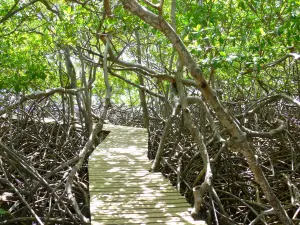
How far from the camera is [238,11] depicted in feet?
17.2

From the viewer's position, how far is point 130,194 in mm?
3131

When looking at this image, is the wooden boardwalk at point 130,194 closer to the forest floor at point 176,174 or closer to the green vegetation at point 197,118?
the green vegetation at point 197,118

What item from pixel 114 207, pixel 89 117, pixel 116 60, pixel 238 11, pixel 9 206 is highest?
pixel 238 11

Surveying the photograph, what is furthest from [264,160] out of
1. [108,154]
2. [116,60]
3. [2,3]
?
[2,3]

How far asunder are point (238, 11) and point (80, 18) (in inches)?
90.6

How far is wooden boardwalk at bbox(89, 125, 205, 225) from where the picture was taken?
8.75 feet

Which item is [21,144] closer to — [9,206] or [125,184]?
[9,206]

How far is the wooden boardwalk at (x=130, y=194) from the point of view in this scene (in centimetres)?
267

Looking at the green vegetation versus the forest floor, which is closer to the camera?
the green vegetation

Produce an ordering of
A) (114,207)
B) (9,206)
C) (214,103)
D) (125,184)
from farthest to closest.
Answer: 1. (9,206)
2. (125,184)
3. (114,207)
4. (214,103)

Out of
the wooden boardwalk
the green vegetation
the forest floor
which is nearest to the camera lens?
the wooden boardwalk

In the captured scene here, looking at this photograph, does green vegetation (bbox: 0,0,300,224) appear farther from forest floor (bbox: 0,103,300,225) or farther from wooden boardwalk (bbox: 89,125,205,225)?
wooden boardwalk (bbox: 89,125,205,225)

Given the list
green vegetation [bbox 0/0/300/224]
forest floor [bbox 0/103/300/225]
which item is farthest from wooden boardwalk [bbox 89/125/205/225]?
forest floor [bbox 0/103/300/225]

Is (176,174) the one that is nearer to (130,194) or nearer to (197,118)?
(130,194)
